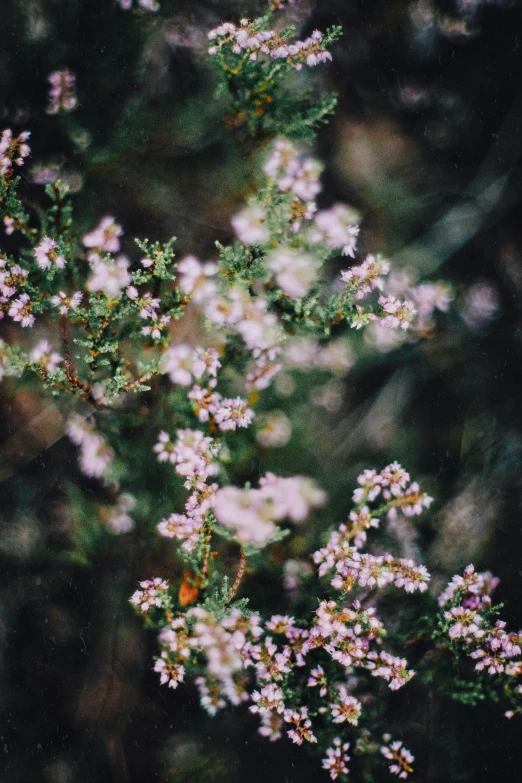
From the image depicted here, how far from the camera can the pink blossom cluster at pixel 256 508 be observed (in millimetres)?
1441

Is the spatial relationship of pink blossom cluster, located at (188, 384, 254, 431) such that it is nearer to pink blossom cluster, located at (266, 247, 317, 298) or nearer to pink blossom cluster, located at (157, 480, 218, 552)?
pink blossom cluster, located at (157, 480, 218, 552)

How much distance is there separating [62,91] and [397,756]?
8.26ft

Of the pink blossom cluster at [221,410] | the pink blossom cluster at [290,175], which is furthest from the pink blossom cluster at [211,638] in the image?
the pink blossom cluster at [290,175]

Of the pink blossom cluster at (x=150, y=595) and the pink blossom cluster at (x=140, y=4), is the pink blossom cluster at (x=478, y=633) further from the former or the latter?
the pink blossom cluster at (x=140, y=4)

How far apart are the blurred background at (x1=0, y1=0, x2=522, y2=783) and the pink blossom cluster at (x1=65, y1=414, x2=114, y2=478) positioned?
0.05 metres

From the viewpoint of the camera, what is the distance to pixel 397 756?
1.64 m

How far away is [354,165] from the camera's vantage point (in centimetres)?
188

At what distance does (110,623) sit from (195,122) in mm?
1813

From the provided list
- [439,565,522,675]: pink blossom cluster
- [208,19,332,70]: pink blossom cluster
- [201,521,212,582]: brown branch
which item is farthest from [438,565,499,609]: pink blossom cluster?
[208,19,332,70]: pink blossom cluster

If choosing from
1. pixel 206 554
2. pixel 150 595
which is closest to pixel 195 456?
pixel 206 554

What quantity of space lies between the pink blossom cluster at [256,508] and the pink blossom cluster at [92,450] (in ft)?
1.72

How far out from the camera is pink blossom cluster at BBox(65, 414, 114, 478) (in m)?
1.83

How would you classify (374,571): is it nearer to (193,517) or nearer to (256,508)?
(256,508)

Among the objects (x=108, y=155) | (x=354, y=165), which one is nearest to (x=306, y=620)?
(x=354, y=165)
